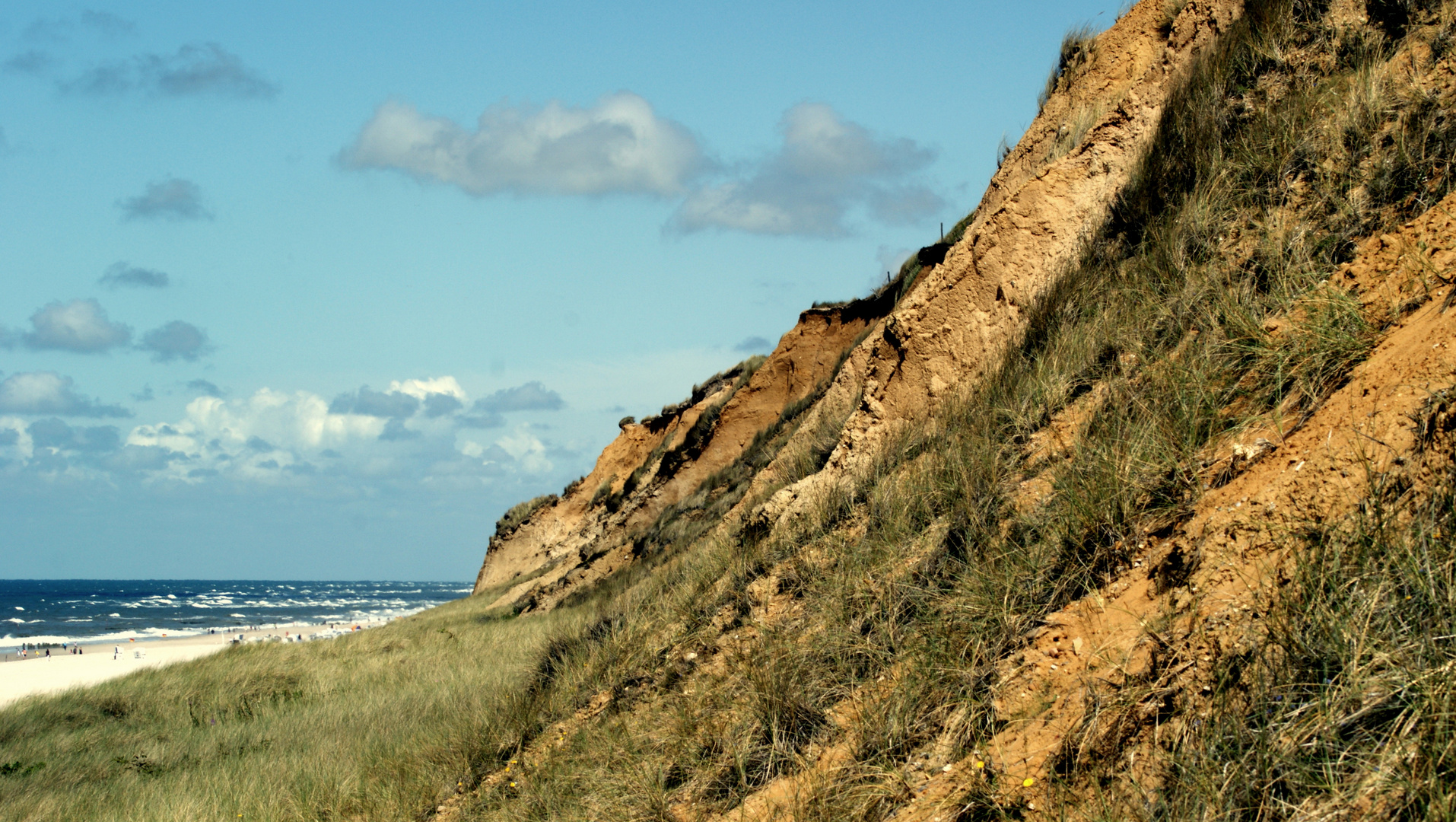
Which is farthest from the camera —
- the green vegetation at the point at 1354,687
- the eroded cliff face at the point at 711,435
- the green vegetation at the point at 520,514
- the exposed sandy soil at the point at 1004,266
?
the green vegetation at the point at 520,514

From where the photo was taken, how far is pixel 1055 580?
4.70 m

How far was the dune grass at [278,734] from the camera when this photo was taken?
25.5 ft

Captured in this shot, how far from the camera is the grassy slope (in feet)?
9.98

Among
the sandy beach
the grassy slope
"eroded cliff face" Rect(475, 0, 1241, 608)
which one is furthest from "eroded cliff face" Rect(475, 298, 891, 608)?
the grassy slope

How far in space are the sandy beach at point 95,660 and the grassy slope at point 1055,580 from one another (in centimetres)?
1246

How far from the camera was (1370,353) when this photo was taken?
14.0ft

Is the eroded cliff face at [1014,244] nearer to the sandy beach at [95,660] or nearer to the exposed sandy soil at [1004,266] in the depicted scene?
the exposed sandy soil at [1004,266]

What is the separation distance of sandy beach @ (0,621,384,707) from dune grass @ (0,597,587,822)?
419 cm

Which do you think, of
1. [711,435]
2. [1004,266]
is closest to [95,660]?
[711,435]

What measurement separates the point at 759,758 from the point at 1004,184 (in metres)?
8.27

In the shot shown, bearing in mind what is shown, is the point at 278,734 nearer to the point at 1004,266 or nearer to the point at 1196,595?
the point at 1004,266

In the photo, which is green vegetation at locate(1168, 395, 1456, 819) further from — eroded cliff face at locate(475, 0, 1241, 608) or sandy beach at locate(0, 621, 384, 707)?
sandy beach at locate(0, 621, 384, 707)

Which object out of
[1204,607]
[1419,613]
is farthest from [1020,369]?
[1419,613]

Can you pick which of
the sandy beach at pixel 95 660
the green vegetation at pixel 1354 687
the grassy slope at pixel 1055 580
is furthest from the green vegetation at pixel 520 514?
the green vegetation at pixel 1354 687
